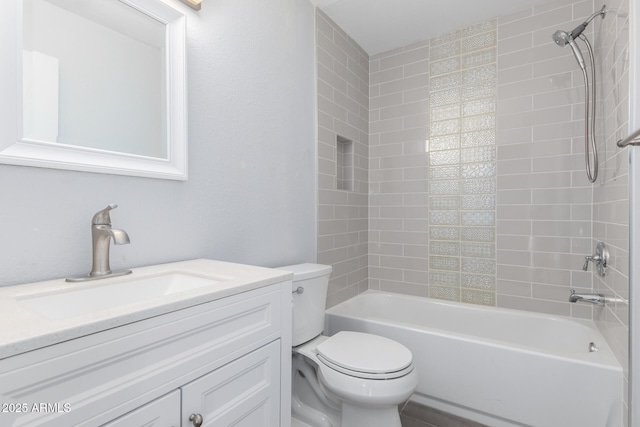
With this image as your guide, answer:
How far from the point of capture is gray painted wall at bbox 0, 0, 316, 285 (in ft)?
3.06

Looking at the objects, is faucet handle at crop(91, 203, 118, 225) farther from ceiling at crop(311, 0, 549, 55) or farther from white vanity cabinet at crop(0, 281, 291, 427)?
ceiling at crop(311, 0, 549, 55)

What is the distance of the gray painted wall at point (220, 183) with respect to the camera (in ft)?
3.06

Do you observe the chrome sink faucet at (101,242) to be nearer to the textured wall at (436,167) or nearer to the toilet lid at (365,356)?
the toilet lid at (365,356)

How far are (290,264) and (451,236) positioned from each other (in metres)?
1.33

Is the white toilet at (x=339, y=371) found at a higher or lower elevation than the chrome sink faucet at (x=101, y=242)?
lower

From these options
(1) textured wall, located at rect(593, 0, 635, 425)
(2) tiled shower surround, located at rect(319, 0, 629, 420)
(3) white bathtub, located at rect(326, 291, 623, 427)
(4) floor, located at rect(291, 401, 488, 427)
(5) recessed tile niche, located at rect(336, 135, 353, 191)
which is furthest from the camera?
(5) recessed tile niche, located at rect(336, 135, 353, 191)

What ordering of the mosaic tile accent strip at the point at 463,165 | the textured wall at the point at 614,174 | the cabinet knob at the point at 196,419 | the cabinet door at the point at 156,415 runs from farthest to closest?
the mosaic tile accent strip at the point at 463,165 < the textured wall at the point at 614,174 < the cabinet knob at the point at 196,419 < the cabinet door at the point at 156,415

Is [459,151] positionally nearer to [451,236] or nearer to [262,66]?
[451,236]

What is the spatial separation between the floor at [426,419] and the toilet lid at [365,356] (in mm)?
447

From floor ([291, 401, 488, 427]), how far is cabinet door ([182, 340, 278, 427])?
2.62ft

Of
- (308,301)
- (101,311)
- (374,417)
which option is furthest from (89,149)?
(374,417)

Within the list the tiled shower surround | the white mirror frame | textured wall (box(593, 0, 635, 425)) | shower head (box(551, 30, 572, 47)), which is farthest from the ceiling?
the white mirror frame

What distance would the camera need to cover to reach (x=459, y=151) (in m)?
2.41

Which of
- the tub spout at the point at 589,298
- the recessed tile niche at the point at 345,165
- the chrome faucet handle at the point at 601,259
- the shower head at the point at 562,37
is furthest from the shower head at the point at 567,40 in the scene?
the recessed tile niche at the point at 345,165
